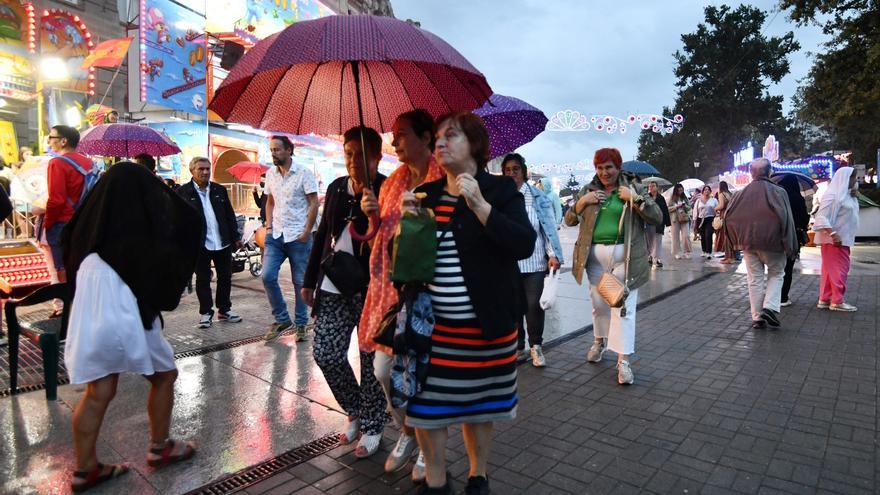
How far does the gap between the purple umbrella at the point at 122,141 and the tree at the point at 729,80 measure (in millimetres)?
51418

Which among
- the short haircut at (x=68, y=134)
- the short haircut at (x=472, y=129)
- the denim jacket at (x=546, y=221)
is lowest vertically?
the denim jacket at (x=546, y=221)

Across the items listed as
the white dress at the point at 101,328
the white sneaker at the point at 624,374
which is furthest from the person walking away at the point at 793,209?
the white dress at the point at 101,328

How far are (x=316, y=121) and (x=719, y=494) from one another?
9.87 feet

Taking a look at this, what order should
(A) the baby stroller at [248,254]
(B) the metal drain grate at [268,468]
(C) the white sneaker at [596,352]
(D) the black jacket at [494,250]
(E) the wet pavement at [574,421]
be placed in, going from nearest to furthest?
(D) the black jacket at [494,250], (B) the metal drain grate at [268,468], (E) the wet pavement at [574,421], (C) the white sneaker at [596,352], (A) the baby stroller at [248,254]

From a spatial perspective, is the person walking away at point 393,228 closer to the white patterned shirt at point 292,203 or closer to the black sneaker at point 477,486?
the black sneaker at point 477,486

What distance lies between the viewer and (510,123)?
3.99 metres

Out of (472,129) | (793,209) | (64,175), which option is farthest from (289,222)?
(793,209)

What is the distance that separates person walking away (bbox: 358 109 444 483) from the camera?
2.75 m

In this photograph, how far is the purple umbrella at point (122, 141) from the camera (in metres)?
7.06

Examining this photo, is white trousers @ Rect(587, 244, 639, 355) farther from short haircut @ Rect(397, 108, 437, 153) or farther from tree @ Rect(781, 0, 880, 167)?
tree @ Rect(781, 0, 880, 167)

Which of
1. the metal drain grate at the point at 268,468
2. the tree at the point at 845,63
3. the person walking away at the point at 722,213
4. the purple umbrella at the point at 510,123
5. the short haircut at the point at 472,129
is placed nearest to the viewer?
the short haircut at the point at 472,129

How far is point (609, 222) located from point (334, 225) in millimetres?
2551

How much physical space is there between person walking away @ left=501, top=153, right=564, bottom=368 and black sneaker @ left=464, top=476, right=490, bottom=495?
7.56 feet

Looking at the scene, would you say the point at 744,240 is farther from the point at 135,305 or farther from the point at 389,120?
the point at 135,305
